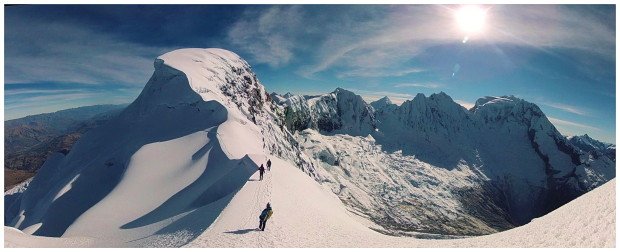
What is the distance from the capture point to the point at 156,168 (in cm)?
6059

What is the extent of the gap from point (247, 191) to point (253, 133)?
157 ft

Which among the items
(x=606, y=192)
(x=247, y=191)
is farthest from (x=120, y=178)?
(x=606, y=192)

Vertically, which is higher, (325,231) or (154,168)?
(154,168)

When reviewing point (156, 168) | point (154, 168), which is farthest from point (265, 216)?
point (154, 168)

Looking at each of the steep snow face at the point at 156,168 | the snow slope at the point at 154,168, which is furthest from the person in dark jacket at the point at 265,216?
the snow slope at the point at 154,168

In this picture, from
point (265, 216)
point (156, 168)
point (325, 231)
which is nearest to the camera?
point (265, 216)

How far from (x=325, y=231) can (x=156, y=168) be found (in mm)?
35409

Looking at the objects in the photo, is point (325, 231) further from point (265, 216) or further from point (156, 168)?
point (156, 168)

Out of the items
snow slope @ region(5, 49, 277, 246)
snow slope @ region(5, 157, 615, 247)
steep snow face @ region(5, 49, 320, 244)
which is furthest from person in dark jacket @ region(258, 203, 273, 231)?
snow slope @ region(5, 49, 277, 246)

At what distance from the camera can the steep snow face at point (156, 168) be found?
43438 mm

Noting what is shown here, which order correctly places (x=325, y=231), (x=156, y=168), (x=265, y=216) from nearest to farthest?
(x=265, y=216) < (x=325, y=231) < (x=156, y=168)

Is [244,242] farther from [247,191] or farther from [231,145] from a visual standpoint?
[231,145]

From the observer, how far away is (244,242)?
2873 centimetres

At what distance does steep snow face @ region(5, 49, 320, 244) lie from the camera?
4344 cm
